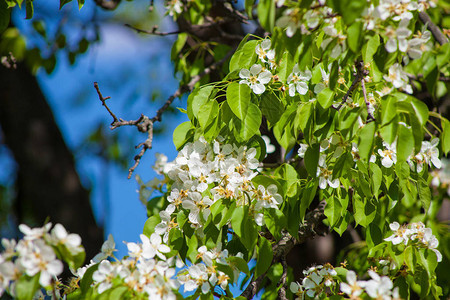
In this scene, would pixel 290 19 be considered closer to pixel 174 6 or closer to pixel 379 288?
pixel 379 288

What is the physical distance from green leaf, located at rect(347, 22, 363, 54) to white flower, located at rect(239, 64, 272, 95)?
398mm

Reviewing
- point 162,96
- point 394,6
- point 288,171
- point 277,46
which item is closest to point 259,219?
point 288,171

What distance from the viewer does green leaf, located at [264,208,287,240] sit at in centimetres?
139

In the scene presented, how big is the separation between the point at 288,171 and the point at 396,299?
1.88 feet

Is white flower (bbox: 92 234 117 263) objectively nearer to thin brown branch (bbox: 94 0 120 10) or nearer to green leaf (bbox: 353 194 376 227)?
green leaf (bbox: 353 194 376 227)

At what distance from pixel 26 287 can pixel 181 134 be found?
73cm

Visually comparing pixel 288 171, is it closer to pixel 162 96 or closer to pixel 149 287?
pixel 149 287

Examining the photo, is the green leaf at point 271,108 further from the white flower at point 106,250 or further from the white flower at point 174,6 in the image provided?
the white flower at point 174,6

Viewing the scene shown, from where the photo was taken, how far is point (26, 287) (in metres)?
1.06

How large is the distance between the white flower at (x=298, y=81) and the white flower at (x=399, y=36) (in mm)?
374

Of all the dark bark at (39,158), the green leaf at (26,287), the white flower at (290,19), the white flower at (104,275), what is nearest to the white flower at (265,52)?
the white flower at (290,19)

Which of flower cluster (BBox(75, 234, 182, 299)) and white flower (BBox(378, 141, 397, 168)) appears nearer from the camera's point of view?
flower cluster (BBox(75, 234, 182, 299))

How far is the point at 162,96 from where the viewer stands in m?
4.48

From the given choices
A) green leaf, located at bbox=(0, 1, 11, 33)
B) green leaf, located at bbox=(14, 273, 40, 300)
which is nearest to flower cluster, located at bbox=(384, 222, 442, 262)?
green leaf, located at bbox=(14, 273, 40, 300)
